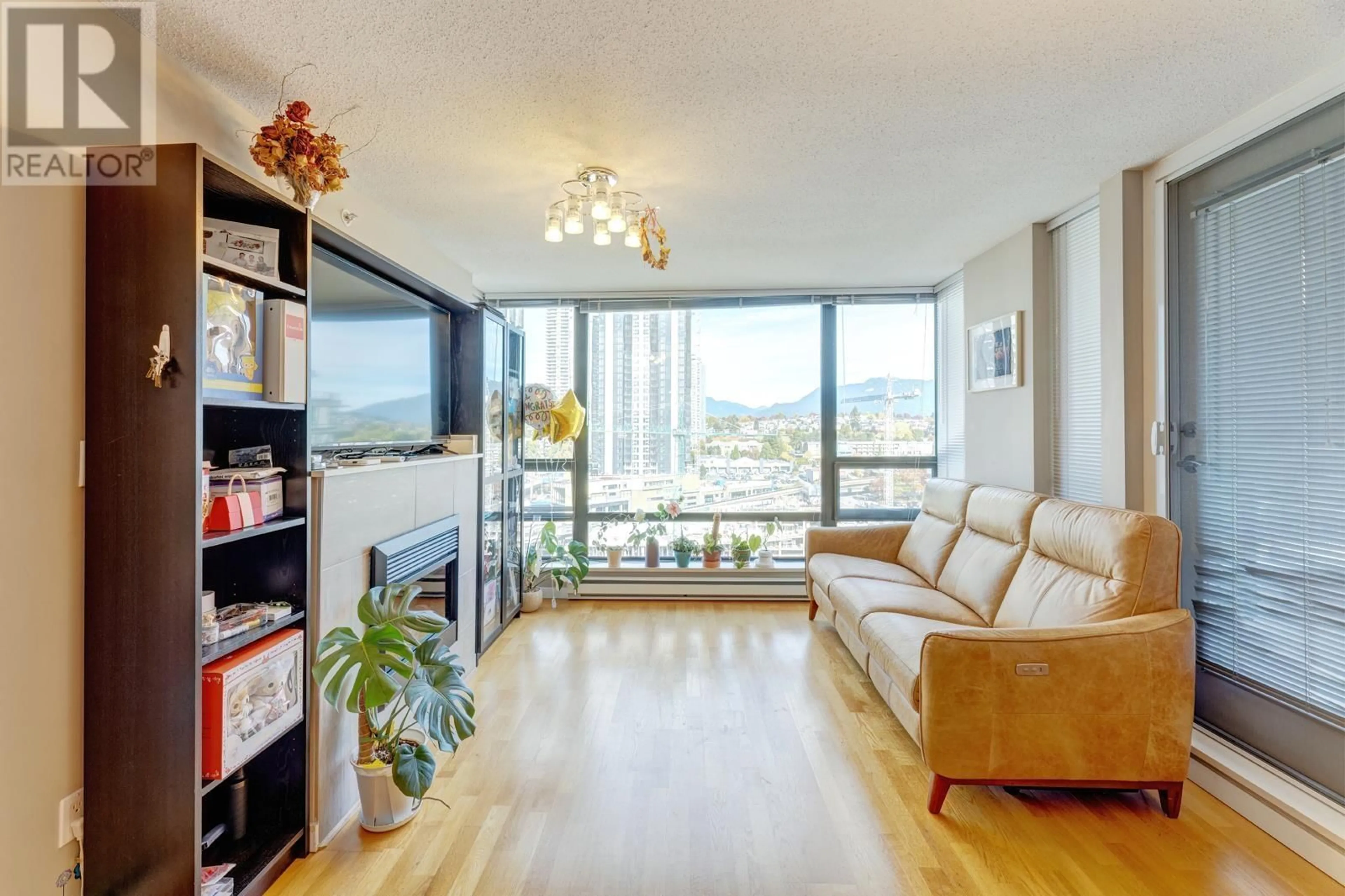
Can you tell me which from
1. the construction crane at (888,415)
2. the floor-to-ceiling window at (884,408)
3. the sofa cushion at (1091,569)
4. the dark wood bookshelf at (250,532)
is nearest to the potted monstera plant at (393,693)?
the dark wood bookshelf at (250,532)

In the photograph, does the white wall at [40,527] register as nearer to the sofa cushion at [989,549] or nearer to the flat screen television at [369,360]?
the flat screen television at [369,360]

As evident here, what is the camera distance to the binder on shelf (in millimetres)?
1688

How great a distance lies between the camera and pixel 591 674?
10.5ft

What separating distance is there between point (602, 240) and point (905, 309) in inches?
121

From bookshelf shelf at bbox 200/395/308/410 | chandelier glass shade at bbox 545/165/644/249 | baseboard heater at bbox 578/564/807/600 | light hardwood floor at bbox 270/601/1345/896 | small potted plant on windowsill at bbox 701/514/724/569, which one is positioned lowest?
light hardwood floor at bbox 270/601/1345/896

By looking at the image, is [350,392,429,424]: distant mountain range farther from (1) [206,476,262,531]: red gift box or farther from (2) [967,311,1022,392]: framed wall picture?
(2) [967,311,1022,392]: framed wall picture

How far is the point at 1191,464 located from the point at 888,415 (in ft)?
7.89

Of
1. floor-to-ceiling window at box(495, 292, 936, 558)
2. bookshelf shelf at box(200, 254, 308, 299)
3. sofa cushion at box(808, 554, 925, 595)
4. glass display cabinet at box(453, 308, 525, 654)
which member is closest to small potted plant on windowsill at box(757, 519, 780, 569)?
floor-to-ceiling window at box(495, 292, 936, 558)

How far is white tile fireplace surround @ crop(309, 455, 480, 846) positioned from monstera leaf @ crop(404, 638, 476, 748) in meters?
0.29

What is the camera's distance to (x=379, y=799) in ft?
6.33

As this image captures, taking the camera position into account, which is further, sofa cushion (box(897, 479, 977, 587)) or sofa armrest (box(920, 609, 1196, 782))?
sofa cushion (box(897, 479, 977, 587))

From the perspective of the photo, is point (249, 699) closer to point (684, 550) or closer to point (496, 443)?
point (496, 443)

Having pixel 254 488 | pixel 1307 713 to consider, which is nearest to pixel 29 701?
pixel 254 488

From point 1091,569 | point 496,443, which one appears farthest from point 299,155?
point 1091,569
